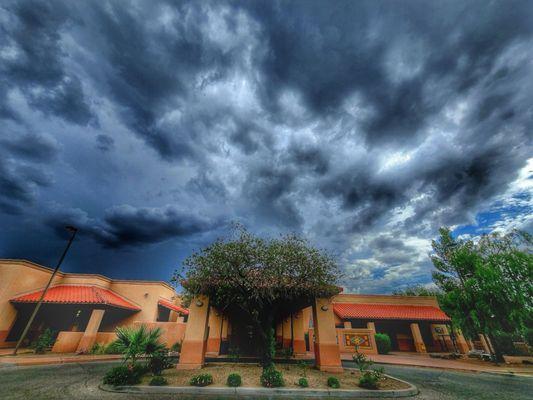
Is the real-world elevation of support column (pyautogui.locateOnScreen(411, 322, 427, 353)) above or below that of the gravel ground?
above

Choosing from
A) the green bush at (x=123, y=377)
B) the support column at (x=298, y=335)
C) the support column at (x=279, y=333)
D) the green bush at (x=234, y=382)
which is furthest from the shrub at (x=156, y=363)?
the support column at (x=279, y=333)

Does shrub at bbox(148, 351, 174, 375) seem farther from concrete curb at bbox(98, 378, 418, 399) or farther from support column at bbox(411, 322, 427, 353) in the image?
support column at bbox(411, 322, 427, 353)

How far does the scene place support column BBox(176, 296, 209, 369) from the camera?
517 inches

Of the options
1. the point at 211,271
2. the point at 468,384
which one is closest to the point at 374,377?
the point at 468,384

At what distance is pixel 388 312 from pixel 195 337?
88.3ft

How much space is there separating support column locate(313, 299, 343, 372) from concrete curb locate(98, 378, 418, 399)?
4152mm

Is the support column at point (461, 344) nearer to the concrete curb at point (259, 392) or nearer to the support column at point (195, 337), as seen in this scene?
the concrete curb at point (259, 392)

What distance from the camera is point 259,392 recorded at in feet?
31.5

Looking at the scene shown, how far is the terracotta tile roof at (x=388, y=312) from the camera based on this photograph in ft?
94.8

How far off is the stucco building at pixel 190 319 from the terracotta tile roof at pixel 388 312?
0.12 metres

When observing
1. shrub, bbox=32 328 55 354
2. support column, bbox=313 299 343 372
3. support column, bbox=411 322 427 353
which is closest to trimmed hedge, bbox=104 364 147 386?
support column, bbox=313 299 343 372

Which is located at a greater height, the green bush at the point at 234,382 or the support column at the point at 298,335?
the support column at the point at 298,335

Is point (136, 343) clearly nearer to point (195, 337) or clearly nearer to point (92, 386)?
point (92, 386)

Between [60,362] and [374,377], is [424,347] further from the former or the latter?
[60,362]
